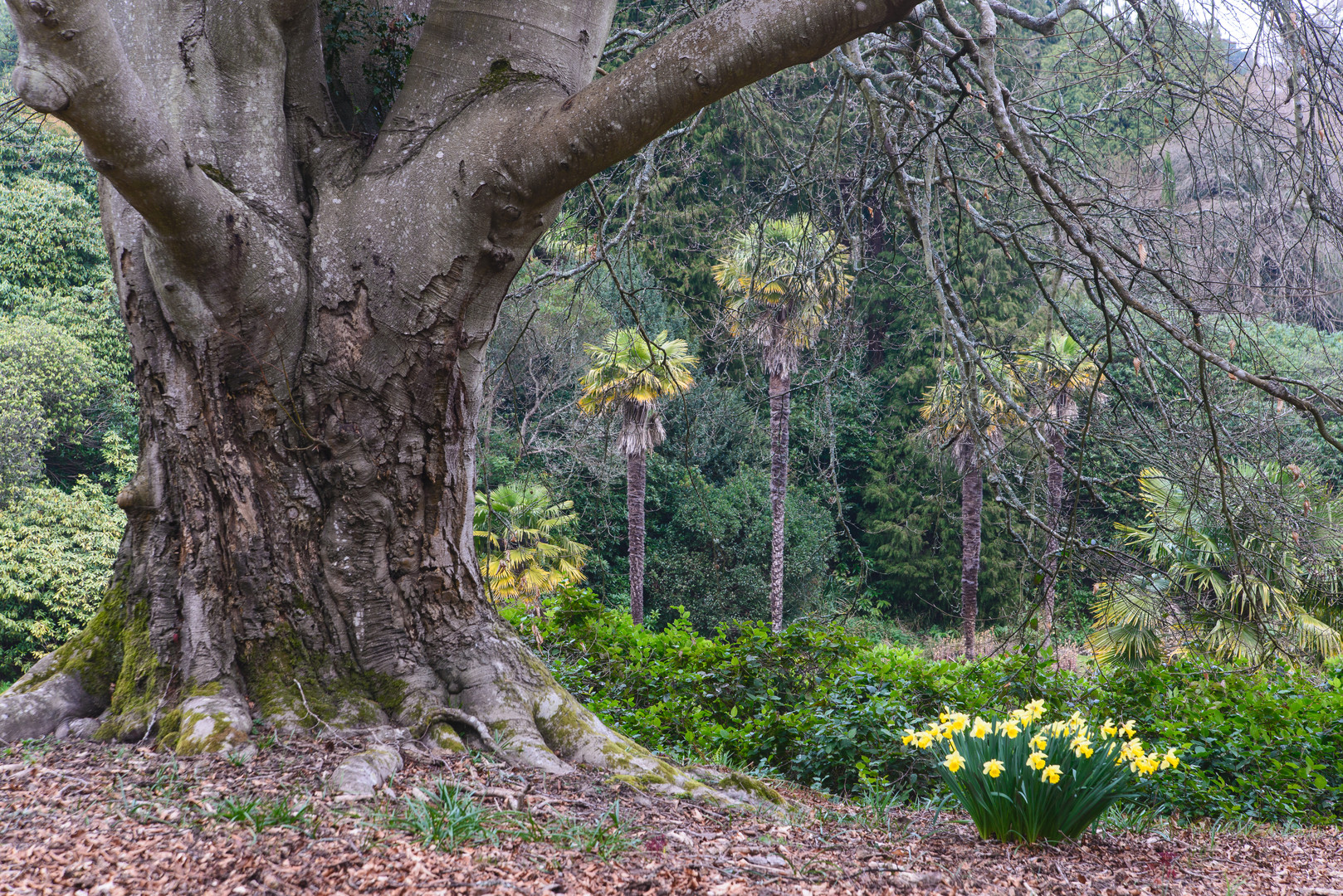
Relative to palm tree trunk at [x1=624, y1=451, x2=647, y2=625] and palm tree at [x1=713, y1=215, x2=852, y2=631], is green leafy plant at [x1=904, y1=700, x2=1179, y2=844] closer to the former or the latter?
palm tree at [x1=713, y1=215, x2=852, y2=631]

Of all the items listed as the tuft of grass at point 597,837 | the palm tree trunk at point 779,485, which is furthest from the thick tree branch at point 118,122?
the palm tree trunk at point 779,485

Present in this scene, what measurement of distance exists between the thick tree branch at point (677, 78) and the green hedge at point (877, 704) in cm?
293

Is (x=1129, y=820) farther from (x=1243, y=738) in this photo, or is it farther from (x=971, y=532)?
(x=971, y=532)

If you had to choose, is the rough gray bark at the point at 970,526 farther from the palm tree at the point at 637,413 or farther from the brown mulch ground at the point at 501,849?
the brown mulch ground at the point at 501,849

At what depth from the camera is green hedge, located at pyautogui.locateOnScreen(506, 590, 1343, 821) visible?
13.5 feet

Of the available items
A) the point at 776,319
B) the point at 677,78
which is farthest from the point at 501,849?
the point at 776,319

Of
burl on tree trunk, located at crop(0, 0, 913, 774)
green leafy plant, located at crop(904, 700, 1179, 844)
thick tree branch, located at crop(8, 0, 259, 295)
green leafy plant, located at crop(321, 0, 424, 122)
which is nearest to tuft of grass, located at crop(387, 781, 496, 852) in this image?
burl on tree trunk, located at crop(0, 0, 913, 774)

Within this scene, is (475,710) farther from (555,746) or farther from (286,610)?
(286,610)

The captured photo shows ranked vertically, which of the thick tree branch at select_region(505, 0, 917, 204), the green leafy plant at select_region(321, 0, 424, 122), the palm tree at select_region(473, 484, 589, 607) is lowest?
the palm tree at select_region(473, 484, 589, 607)

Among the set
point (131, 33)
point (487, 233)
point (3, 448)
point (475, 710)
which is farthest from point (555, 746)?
point (3, 448)

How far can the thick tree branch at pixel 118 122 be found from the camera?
6.59 feet

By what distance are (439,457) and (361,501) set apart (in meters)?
0.32

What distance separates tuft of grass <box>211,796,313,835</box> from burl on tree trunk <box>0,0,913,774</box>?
68 centimetres

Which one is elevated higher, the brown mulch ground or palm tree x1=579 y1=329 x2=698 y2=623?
palm tree x1=579 y1=329 x2=698 y2=623
